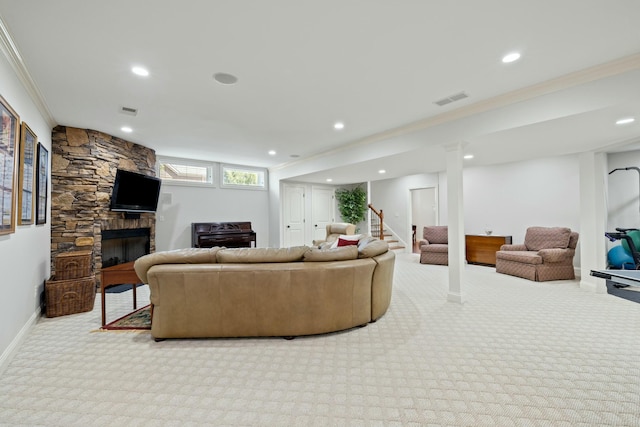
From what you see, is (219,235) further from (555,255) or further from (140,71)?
(555,255)

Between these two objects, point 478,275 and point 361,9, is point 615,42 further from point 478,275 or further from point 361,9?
point 478,275

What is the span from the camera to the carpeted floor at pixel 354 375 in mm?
1658

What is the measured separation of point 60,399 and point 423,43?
11.7 feet

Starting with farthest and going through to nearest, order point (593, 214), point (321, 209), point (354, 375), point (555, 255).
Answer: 1. point (321, 209)
2. point (555, 255)
3. point (593, 214)
4. point (354, 375)

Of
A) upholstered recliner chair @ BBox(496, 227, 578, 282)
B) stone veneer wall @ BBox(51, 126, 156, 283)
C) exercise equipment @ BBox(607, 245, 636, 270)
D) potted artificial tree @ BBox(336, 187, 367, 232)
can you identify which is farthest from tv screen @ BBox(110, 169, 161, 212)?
exercise equipment @ BBox(607, 245, 636, 270)

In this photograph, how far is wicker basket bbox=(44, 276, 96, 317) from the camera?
3.31 m

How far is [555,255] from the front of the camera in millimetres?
4770

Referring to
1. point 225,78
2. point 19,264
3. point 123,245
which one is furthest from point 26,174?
point 123,245

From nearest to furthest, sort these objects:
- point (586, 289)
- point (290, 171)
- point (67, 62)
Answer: point (67, 62) < point (586, 289) < point (290, 171)

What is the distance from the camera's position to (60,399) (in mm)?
1823

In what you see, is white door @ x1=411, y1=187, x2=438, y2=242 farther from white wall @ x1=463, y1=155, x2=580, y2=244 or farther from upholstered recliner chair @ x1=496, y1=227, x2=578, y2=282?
upholstered recliner chair @ x1=496, y1=227, x2=578, y2=282

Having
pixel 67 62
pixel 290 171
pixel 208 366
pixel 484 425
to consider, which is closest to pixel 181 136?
pixel 67 62

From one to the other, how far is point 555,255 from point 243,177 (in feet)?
22.0

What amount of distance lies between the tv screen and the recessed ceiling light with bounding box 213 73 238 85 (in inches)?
111
